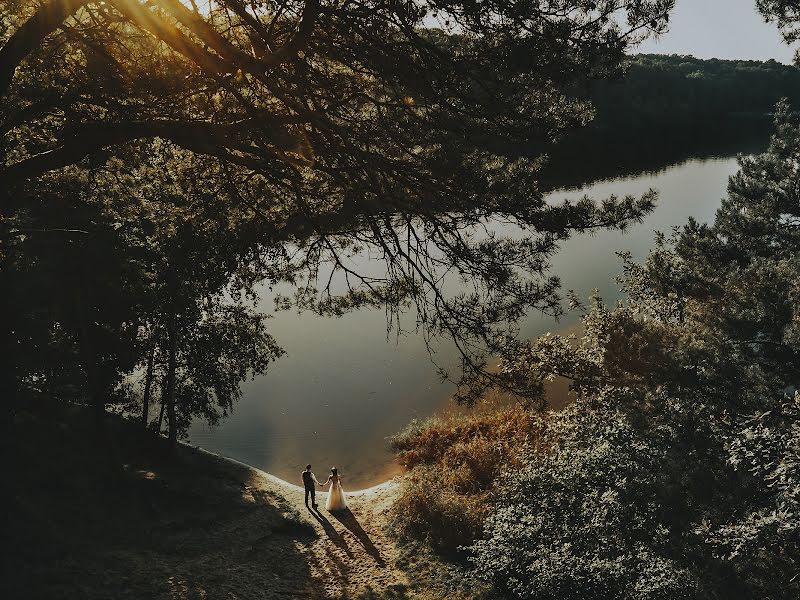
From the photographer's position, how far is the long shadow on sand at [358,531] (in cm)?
1192

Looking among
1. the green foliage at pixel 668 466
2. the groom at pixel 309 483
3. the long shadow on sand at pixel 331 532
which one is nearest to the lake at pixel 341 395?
the groom at pixel 309 483

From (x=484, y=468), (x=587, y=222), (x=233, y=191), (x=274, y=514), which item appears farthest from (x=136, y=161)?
(x=484, y=468)

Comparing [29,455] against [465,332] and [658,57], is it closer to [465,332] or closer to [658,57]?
[465,332]

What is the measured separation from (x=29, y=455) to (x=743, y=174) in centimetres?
2194

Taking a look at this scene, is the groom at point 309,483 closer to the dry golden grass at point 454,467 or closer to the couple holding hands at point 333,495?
the couple holding hands at point 333,495

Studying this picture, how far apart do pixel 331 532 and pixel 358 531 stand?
0.64 meters

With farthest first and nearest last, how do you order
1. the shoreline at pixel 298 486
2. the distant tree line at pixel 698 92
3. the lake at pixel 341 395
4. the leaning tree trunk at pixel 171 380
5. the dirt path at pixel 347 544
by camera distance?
the distant tree line at pixel 698 92 < the lake at pixel 341 395 < the shoreline at pixel 298 486 < the leaning tree trunk at pixel 171 380 < the dirt path at pixel 347 544

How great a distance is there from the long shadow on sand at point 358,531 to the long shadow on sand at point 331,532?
331 mm

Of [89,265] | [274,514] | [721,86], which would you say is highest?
[721,86]

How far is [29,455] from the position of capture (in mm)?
11508

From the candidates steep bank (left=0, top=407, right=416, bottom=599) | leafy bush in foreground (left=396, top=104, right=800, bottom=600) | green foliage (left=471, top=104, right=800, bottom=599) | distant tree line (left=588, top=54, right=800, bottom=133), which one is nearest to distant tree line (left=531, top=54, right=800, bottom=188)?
distant tree line (left=588, top=54, right=800, bottom=133)

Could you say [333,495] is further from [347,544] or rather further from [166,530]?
[166,530]

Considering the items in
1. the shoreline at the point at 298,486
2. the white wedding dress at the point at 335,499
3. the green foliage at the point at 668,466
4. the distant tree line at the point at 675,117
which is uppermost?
the distant tree line at the point at 675,117

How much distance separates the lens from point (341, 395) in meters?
20.8
